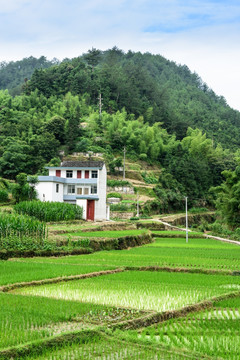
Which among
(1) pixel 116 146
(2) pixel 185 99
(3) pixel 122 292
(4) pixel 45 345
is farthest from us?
(2) pixel 185 99

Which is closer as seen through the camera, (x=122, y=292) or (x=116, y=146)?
(x=122, y=292)

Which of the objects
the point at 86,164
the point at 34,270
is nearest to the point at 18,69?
the point at 86,164

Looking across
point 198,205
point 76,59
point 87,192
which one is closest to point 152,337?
point 87,192

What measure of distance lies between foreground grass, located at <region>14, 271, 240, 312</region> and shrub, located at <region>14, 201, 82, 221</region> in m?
15.8

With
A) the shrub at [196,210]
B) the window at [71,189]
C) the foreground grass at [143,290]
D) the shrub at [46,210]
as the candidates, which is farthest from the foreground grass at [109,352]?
the shrub at [196,210]

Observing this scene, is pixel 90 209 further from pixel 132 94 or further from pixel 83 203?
pixel 132 94

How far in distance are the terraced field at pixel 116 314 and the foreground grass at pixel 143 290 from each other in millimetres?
18

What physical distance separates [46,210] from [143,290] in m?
18.7

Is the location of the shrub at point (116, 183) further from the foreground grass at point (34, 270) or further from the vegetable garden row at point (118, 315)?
the vegetable garden row at point (118, 315)

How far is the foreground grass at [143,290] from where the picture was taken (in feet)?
27.9

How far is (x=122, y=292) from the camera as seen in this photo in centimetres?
946

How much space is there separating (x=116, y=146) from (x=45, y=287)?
52119 mm

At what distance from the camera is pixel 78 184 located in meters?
38.9

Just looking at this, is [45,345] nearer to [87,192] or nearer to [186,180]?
[87,192]
